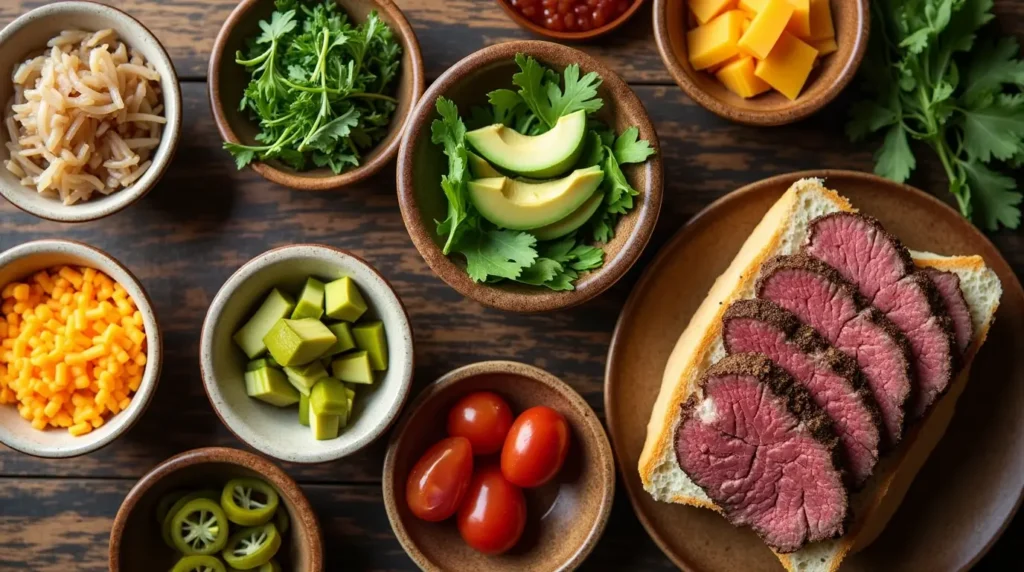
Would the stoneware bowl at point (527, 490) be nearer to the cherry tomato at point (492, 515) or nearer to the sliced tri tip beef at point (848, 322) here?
the cherry tomato at point (492, 515)

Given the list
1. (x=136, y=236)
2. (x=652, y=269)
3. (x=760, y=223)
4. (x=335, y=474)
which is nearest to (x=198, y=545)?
(x=335, y=474)

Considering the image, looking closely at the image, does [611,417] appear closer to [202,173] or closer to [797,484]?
[797,484]

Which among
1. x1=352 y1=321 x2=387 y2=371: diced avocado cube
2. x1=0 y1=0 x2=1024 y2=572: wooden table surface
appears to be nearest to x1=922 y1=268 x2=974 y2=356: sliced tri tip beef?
x1=0 y1=0 x2=1024 y2=572: wooden table surface

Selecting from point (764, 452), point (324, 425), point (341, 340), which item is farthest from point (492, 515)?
point (764, 452)

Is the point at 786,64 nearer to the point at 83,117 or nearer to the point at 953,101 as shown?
the point at 953,101

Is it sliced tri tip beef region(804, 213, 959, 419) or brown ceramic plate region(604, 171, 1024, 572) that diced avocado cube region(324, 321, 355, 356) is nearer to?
brown ceramic plate region(604, 171, 1024, 572)

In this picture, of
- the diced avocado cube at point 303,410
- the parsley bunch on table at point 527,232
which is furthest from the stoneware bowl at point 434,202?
the diced avocado cube at point 303,410

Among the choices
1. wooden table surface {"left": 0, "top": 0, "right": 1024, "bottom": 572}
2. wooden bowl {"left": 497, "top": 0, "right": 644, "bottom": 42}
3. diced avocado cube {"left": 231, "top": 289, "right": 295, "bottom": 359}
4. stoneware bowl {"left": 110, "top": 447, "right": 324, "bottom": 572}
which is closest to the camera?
stoneware bowl {"left": 110, "top": 447, "right": 324, "bottom": 572}
